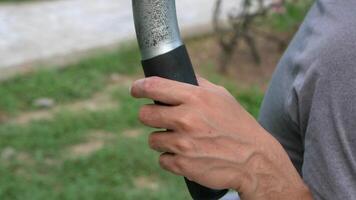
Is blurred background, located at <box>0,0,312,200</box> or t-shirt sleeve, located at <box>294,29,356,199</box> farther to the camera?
blurred background, located at <box>0,0,312,200</box>

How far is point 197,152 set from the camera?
40.8 inches

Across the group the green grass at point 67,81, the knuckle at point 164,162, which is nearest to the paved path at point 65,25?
the green grass at point 67,81

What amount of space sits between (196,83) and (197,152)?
10 cm

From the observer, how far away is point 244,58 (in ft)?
17.5

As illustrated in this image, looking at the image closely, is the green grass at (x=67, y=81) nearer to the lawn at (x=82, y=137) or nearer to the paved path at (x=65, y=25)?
the lawn at (x=82, y=137)

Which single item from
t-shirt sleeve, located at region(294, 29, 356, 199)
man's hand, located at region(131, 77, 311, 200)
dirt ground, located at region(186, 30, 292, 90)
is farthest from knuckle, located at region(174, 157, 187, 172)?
dirt ground, located at region(186, 30, 292, 90)

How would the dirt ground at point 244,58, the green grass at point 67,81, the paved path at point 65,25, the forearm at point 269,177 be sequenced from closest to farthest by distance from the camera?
the forearm at point 269,177, the green grass at point 67,81, the dirt ground at point 244,58, the paved path at point 65,25

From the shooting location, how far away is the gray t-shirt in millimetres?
1163

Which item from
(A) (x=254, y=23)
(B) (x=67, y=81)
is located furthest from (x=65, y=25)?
(A) (x=254, y=23)

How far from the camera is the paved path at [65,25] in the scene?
528cm

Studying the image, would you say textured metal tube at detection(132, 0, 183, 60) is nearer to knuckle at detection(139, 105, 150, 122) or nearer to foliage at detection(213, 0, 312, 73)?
knuckle at detection(139, 105, 150, 122)

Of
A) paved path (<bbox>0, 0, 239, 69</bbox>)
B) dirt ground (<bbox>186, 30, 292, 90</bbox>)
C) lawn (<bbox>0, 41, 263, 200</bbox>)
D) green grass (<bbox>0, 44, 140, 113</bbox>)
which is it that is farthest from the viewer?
paved path (<bbox>0, 0, 239, 69</bbox>)

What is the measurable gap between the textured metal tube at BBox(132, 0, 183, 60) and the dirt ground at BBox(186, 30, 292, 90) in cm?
384

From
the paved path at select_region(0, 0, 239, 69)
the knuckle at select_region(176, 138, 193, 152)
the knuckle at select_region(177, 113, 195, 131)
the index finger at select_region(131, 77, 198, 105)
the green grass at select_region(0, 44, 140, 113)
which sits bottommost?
the green grass at select_region(0, 44, 140, 113)
